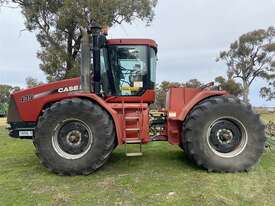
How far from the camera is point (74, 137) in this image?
7852 mm

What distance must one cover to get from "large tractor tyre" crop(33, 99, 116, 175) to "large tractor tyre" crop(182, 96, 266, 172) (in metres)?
1.49

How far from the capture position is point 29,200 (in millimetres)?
6219

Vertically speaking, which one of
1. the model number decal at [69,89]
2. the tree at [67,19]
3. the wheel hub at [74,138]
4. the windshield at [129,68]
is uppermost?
the tree at [67,19]

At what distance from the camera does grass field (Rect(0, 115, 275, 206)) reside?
613cm

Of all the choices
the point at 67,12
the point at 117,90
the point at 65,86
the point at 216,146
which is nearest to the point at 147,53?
the point at 117,90

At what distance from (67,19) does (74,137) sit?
19118 millimetres

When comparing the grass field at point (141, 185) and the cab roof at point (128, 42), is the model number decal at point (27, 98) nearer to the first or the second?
the grass field at point (141, 185)

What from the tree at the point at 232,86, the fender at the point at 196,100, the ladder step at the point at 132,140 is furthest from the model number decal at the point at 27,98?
the tree at the point at 232,86

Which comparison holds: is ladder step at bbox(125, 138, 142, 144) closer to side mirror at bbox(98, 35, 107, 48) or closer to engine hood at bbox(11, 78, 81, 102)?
engine hood at bbox(11, 78, 81, 102)

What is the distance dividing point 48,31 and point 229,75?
32.9m

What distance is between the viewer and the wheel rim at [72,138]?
7789mm

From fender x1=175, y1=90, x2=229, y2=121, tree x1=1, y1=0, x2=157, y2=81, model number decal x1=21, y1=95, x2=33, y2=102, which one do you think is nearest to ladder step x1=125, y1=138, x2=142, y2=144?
fender x1=175, y1=90, x2=229, y2=121

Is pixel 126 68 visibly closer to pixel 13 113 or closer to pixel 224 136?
pixel 224 136

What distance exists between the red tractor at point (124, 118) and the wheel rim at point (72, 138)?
18mm
